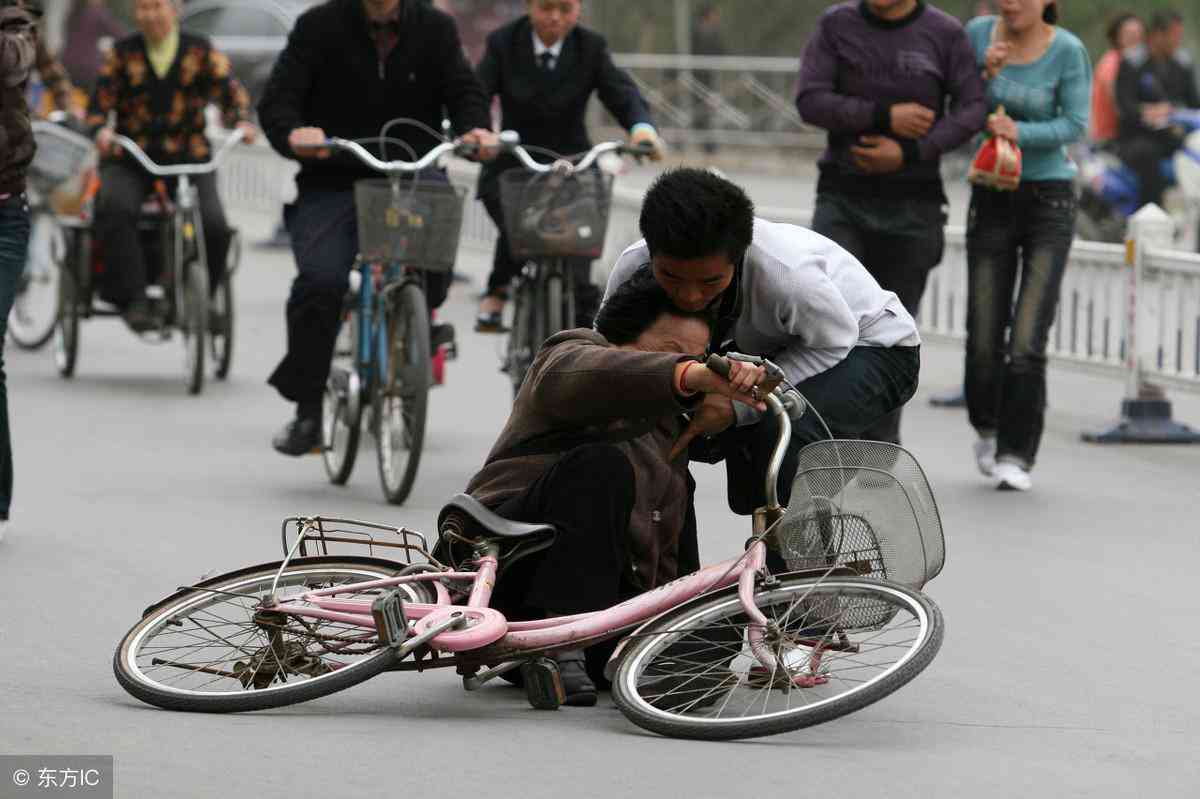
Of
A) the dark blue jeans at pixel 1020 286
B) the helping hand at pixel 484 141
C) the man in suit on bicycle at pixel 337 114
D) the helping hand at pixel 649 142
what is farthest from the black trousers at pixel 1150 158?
the helping hand at pixel 484 141

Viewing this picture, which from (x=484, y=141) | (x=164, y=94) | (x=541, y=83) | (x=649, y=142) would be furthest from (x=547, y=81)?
(x=164, y=94)

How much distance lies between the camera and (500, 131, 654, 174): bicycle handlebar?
9930mm

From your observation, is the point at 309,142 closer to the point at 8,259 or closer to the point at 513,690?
the point at 8,259

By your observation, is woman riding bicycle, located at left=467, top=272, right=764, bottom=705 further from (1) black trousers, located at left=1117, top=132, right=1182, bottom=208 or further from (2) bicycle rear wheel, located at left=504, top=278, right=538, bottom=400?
(1) black trousers, located at left=1117, top=132, right=1182, bottom=208

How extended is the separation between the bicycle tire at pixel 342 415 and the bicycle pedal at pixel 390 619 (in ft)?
12.8

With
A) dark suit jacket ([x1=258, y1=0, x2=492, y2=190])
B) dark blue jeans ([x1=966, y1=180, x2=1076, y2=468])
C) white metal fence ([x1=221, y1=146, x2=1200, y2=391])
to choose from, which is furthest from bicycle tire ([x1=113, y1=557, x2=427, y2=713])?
Result: white metal fence ([x1=221, y1=146, x2=1200, y2=391])

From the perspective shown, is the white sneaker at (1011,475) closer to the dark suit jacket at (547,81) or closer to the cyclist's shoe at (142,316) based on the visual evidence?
Answer: the dark suit jacket at (547,81)

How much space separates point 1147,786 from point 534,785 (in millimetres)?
1285

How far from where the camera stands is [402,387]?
944cm

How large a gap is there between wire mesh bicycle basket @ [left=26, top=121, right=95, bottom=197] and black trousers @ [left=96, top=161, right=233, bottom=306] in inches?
8.0

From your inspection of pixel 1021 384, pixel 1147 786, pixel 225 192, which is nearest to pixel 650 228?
pixel 1147 786

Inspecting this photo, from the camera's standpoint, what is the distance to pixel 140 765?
5309 mm

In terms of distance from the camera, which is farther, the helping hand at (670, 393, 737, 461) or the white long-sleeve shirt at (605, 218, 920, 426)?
the white long-sleeve shirt at (605, 218, 920, 426)

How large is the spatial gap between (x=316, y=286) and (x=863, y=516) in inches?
167
